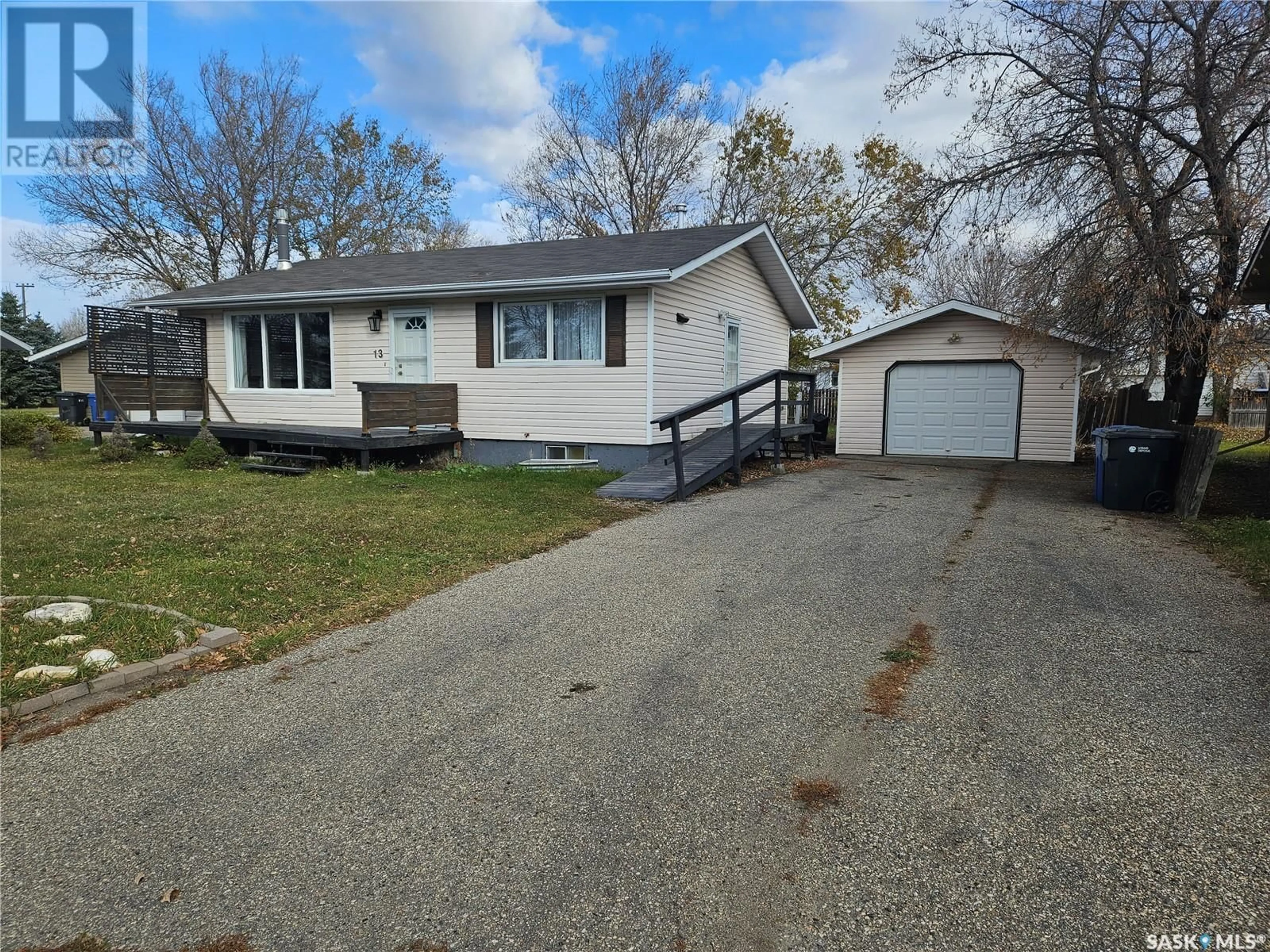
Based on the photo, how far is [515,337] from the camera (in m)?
12.5

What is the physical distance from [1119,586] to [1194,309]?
661 cm

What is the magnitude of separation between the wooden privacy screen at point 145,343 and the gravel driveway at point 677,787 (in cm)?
1228

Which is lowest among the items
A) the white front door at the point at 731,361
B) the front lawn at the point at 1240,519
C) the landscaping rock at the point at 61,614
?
the landscaping rock at the point at 61,614

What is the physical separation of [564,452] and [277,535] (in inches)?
237

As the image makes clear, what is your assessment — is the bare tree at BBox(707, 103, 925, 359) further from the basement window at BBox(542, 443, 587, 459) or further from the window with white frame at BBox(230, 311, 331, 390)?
the window with white frame at BBox(230, 311, 331, 390)

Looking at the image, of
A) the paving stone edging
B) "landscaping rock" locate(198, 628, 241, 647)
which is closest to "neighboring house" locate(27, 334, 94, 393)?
the paving stone edging

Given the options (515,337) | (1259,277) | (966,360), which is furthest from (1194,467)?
(515,337)

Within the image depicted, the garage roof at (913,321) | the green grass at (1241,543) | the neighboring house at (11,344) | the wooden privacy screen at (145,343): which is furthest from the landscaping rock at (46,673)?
the neighboring house at (11,344)

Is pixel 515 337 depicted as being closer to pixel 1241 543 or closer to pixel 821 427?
pixel 821 427

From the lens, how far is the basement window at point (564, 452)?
12.3 metres

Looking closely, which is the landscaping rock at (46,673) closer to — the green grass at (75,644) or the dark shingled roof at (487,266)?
the green grass at (75,644)

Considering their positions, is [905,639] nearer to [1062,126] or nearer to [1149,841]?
[1149,841]

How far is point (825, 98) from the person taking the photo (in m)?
19.9

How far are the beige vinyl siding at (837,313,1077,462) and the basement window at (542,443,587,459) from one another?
23.4ft
